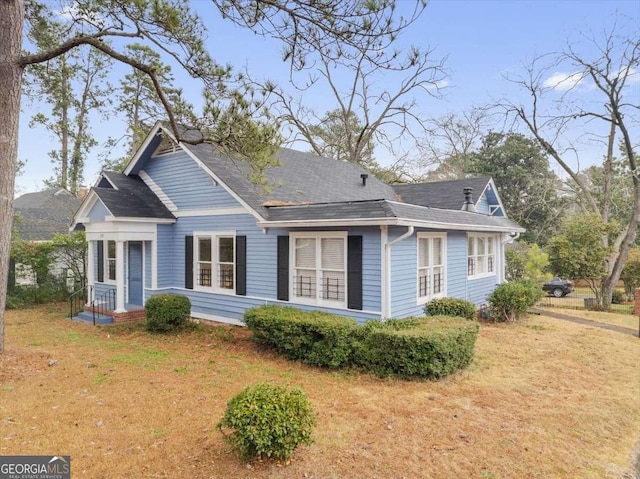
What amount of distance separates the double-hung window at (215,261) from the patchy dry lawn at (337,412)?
2274mm

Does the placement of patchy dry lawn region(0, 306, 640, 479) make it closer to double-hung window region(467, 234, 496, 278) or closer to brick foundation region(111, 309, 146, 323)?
brick foundation region(111, 309, 146, 323)

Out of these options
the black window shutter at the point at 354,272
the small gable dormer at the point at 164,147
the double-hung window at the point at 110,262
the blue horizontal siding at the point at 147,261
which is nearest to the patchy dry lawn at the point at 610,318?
the black window shutter at the point at 354,272

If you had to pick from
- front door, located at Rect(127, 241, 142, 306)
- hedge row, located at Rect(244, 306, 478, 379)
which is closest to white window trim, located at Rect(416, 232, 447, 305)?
hedge row, located at Rect(244, 306, 478, 379)

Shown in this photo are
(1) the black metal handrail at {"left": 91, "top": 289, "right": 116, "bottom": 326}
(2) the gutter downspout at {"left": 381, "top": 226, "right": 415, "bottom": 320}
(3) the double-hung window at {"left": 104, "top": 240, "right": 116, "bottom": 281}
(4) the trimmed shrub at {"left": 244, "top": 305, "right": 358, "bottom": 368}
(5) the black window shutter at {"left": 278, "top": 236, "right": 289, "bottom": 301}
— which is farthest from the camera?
(3) the double-hung window at {"left": 104, "top": 240, "right": 116, "bottom": 281}

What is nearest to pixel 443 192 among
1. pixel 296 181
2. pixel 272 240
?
pixel 296 181

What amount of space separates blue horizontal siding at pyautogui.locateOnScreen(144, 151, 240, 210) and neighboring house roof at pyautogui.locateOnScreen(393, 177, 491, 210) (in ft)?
26.4

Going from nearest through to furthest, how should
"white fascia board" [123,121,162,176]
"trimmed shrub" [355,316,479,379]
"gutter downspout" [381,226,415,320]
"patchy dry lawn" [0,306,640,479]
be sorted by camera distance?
"patchy dry lawn" [0,306,640,479]
"trimmed shrub" [355,316,479,379]
"gutter downspout" [381,226,415,320]
"white fascia board" [123,121,162,176]

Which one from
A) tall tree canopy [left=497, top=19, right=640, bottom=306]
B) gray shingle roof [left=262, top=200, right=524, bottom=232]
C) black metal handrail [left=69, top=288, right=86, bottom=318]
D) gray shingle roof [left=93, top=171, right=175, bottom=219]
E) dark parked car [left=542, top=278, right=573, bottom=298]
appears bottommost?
dark parked car [left=542, top=278, right=573, bottom=298]

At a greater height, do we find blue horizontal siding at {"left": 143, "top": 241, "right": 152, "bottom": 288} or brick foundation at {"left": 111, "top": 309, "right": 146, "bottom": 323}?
blue horizontal siding at {"left": 143, "top": 241, "right": 152, "bottom": 288}

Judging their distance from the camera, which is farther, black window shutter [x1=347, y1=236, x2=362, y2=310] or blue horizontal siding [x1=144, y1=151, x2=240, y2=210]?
blue horizontal siding [x1=144, y1=151, x2=240, y2=210]

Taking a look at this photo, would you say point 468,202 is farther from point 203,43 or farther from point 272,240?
point 203,43

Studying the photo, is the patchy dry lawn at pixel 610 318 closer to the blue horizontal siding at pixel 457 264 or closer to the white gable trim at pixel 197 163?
the blue horizontal siding at pixel 457 264

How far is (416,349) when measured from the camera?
6.70m

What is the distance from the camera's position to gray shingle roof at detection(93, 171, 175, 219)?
37.3 ft
